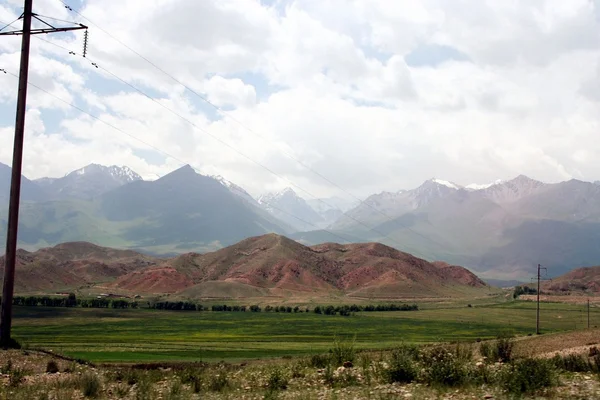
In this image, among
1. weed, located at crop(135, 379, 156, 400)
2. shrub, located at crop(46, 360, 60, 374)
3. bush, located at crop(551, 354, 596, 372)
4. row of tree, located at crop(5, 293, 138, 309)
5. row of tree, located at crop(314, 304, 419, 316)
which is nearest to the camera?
weed, located at crop(135, 379, 156, 400)

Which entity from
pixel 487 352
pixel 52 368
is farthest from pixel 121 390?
pixel 487 352

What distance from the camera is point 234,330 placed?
104m

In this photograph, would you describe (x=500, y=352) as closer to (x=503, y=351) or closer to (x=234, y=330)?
(x=503, y=351)

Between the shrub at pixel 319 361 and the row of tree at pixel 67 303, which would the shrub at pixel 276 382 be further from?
the row of tree at pixel 67 303

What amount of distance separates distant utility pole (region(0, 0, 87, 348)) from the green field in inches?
913

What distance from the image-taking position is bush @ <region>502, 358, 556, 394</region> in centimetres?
1800

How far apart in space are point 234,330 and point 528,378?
293 feet

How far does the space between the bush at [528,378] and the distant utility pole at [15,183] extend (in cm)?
2414

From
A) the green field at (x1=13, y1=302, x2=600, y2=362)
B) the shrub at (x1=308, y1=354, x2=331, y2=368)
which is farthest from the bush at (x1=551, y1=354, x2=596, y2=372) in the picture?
the green field at (x1=13, y1=302, x2=600, y2=362)

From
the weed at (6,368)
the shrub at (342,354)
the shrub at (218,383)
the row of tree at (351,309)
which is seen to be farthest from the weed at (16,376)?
the row of tree at (351,309)

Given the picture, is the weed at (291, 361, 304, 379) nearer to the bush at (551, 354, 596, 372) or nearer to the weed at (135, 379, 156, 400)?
the weed at (135, 379, 156, 400)

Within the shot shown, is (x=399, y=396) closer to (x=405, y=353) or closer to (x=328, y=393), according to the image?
(x=328, y=393)

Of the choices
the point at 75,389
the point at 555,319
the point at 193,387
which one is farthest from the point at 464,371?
the point at 555,319

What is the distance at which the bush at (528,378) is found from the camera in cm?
1800
